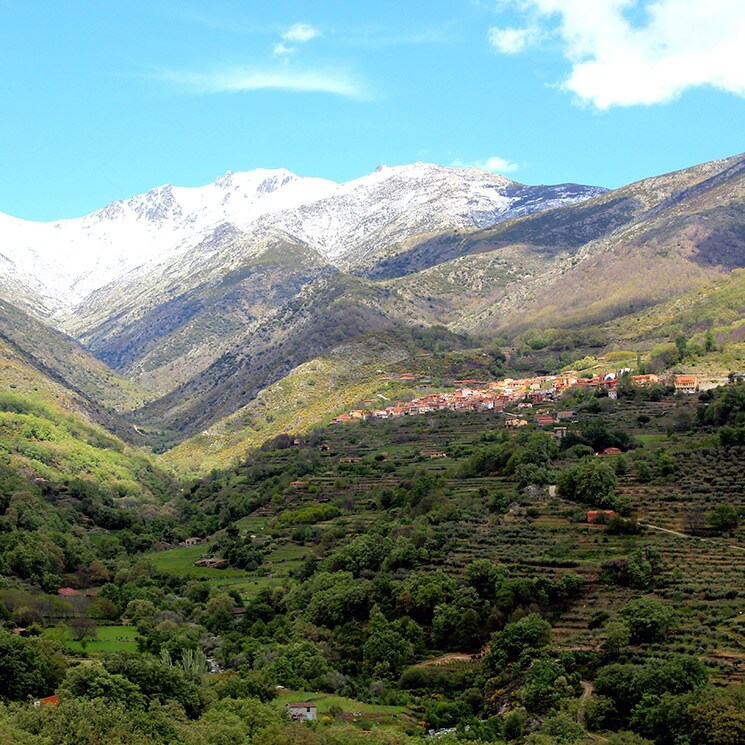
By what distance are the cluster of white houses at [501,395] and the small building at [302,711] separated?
233ft

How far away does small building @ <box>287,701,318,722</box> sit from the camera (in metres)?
46.4

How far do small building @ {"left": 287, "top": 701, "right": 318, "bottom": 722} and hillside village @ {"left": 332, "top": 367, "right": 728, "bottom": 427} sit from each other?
6074 centimetres

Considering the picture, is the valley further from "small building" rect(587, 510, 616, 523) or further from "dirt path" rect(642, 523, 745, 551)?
"dirt path" rect(642, 523, 745, 551)

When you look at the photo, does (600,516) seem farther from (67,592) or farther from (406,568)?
(67,592)

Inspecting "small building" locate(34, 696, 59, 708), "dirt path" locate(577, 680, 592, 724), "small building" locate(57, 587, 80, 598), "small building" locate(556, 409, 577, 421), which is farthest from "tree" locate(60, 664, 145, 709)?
"small building" locate(556, 409, 577, 421)

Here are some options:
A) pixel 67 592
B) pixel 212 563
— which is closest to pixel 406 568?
pixel 67 592

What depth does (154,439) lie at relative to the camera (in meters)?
182

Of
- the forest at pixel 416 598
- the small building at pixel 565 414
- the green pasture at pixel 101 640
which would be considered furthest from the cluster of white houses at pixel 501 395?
the green pasture at pixel 101 640

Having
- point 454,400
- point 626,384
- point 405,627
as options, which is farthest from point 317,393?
point 405,627

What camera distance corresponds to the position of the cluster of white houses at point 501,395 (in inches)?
4727

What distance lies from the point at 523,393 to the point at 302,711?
3343 inches

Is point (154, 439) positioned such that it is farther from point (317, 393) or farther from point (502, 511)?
point (502, 511)

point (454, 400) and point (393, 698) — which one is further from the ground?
point (454, 400)

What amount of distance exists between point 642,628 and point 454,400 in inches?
3181
